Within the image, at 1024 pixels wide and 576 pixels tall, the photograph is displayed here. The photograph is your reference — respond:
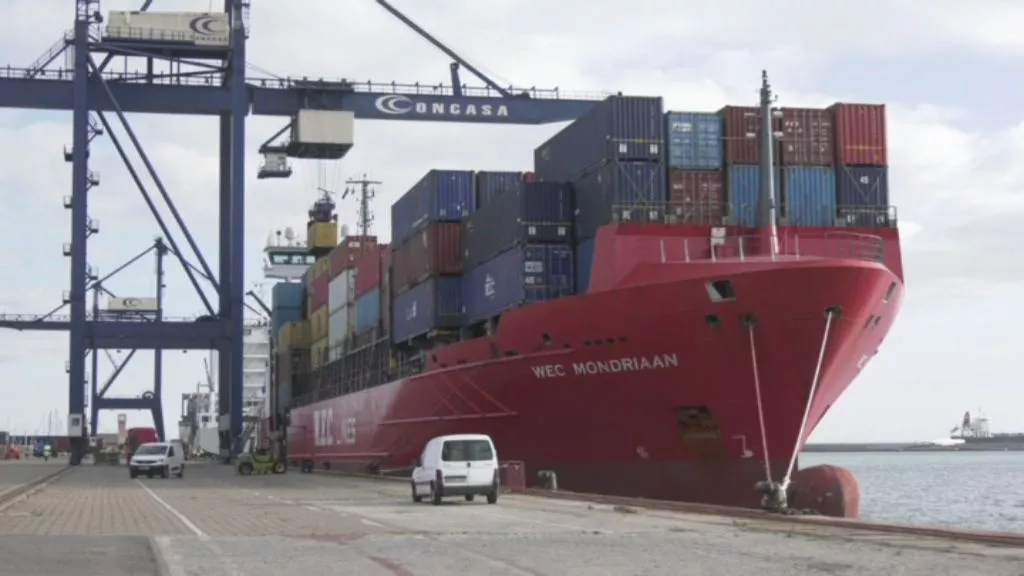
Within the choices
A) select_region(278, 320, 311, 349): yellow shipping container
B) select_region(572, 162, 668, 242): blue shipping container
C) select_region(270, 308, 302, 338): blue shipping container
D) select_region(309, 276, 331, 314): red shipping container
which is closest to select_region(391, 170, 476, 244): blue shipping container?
select_region(572, 162, 668, 242): blue shipping container

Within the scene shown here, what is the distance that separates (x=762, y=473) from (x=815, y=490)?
2349 mm

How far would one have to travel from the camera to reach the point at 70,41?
52.1m

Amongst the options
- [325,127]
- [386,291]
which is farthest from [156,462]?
[325,127]

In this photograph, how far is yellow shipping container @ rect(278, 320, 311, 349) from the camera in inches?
2501

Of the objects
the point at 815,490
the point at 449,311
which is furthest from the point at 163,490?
the point at 815,490

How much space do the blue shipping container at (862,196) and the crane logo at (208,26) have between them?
2999 centimetres

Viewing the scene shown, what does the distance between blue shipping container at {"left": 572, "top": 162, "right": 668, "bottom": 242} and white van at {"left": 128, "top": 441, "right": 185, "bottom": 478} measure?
22.1 meters

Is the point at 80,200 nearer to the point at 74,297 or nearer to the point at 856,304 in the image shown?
the point at 74,297

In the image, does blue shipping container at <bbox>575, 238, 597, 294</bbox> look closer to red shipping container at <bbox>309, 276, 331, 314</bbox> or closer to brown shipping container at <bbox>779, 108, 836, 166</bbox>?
brown shipping container at <bbox>779, 108, 836, 166</bbox>

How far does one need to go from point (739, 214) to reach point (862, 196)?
293 cm

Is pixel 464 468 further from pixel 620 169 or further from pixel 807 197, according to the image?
pixel 807 197

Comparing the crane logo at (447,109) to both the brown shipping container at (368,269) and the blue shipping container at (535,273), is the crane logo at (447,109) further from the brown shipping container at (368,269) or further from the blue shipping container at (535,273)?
the blue shipping container at (535,273)

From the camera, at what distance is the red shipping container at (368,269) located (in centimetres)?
4656

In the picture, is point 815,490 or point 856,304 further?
point 856,304
